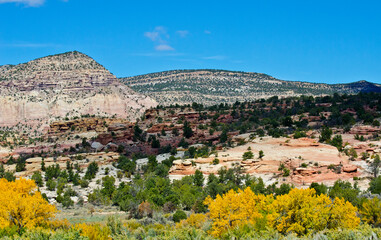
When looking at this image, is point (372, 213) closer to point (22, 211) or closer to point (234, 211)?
point (234, 211)

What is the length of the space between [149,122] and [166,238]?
225 feet

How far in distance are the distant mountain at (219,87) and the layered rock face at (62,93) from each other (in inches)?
482

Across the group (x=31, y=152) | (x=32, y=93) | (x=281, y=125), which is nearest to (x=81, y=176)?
(x=31, y=152)

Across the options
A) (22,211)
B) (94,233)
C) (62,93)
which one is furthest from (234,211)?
(62,93)

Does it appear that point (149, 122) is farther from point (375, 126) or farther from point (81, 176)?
point (375, 126)

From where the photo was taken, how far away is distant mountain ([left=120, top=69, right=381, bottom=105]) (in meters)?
140

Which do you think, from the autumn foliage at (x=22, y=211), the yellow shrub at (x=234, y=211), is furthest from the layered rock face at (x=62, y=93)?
the yellow shrub at (x=234, y=211)

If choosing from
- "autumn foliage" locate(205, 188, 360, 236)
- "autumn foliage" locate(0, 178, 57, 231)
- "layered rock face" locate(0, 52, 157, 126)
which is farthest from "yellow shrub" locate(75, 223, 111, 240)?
"layered rock face" locate(0, 52, 157, 126)

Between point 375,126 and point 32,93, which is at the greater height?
point 32,93

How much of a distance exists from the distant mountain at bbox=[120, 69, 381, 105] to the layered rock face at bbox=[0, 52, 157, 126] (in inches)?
482

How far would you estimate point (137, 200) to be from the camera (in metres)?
42.8

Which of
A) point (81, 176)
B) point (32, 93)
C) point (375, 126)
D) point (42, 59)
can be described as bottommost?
point (81, 176)

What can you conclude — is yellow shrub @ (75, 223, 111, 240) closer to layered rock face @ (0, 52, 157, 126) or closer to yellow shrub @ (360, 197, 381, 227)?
yellow shrub @ (360, 197, 381, 227)

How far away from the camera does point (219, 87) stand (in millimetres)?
153750
